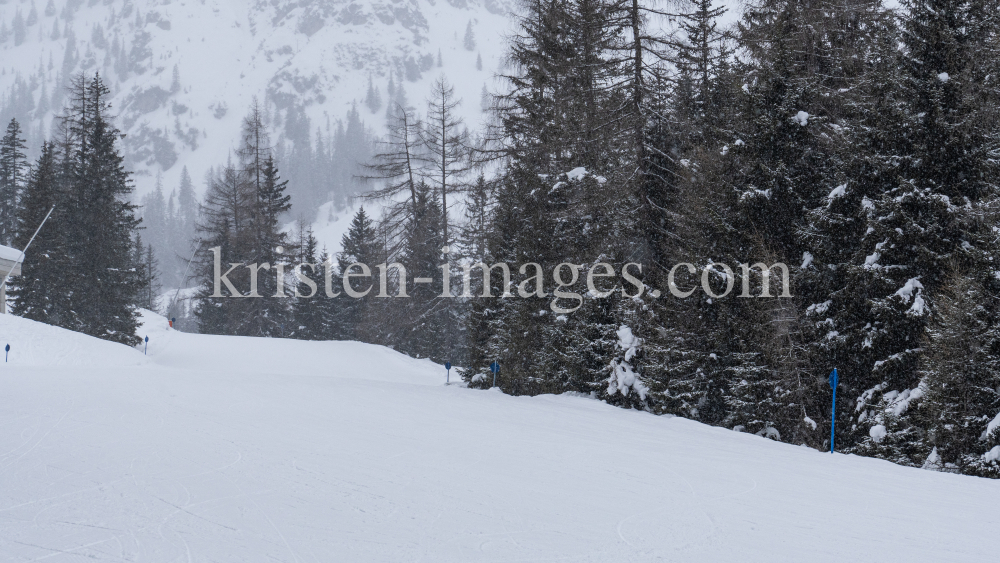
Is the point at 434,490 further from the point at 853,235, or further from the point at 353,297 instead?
the point at 353,297

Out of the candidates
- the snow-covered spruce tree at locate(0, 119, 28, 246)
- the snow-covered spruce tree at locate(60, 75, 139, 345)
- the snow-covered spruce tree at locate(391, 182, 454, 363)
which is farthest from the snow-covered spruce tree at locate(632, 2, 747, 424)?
the snow-covered spruce tree at locate(0, 119, 28, 246)

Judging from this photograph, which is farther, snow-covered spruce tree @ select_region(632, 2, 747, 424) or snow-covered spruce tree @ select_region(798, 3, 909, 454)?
snow-covered spruce tree @ select_region(632, 2, 747, 424)

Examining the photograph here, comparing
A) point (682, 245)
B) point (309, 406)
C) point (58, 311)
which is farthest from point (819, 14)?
point (58, 311)

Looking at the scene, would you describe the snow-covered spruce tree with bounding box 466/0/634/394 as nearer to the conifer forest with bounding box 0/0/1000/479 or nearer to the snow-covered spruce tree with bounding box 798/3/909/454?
the conifer forest with bounding box 0/0/1000/479

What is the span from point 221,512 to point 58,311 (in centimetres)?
3072

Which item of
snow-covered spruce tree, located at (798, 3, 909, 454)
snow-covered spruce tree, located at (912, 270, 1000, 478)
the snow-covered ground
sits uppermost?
snow-covered spruce tree, located at (798, 3, 909, 454)

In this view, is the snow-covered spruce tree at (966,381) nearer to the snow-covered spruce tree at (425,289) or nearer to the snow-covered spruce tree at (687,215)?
the snow-covered spruce tree at (687,215)

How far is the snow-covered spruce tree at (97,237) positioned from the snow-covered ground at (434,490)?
20834mm

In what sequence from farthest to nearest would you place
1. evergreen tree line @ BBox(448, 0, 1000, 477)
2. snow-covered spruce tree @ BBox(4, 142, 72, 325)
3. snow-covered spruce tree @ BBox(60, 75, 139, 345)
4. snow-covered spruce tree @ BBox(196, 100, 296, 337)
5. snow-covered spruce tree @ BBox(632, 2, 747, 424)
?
1. snow-covered spruce tree @ BBox(196, 100, 296, 337)
2. snow-covered spruce tree @ BBox(60, 75, 139, 345)
3. snow-covered spruce tree @ BBox(4, 142, 72, 325)
4. snow-covered spruce tree @ BBox(632, 2, 747, 424)
5. evergreen tree line @ BBox(448, 0, 1000, 477)

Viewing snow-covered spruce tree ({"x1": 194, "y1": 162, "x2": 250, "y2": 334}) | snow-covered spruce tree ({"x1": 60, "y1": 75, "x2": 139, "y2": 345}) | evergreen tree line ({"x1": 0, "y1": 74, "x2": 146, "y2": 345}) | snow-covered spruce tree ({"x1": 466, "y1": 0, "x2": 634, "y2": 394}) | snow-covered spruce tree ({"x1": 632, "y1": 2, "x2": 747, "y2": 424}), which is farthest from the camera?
snow-covered spruce tree ({"x1": 194, "y1": 162, "x2": 250, "y2": 334})

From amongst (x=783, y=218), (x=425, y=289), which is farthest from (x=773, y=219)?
(x=425, y=289)

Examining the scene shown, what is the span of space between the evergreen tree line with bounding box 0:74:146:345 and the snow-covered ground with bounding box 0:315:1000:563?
2087cm

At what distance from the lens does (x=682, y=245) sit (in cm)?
1329

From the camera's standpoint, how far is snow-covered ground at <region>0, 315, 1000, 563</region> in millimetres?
4496
